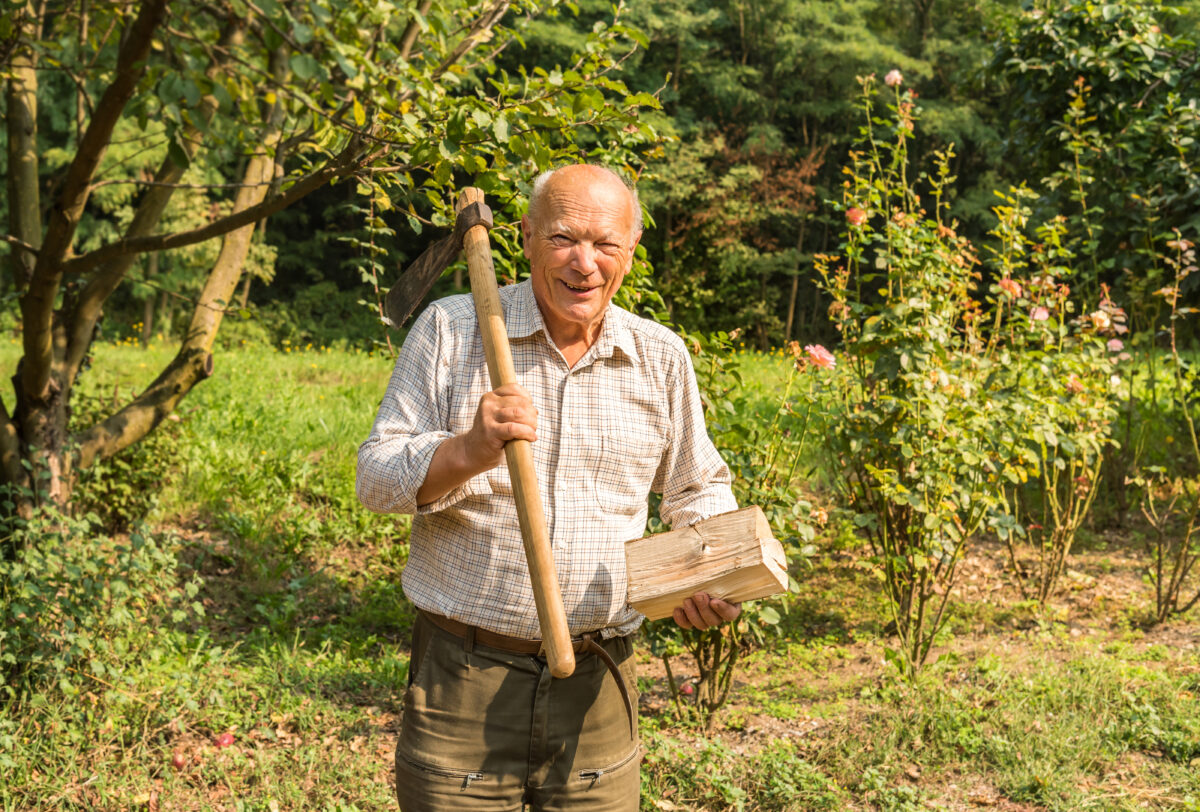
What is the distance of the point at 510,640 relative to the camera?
193 cm

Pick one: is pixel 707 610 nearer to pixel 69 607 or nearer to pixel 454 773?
pixel 454 773

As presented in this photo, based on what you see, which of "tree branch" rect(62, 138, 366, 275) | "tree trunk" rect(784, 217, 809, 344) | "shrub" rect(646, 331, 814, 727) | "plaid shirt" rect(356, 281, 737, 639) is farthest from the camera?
"tree trunk" rect(784, 217, 809, 344)

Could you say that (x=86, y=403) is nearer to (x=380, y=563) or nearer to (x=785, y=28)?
(x=380, y=563)

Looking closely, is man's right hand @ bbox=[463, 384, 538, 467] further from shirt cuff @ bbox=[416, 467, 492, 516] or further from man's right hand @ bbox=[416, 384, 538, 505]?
shirt cuff @ bbox=[416, 467, 492, 516]

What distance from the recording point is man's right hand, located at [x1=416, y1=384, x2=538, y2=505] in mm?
1674

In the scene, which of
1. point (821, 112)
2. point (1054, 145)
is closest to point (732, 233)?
point (821, 112)

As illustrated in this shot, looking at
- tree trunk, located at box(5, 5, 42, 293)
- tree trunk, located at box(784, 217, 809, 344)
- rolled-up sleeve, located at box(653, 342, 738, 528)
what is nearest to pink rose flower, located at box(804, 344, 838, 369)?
rolled-up sleeve, located at box(653, 342, 738, 528)

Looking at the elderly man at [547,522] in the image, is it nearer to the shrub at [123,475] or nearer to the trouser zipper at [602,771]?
the trouser zipper at [602,771]

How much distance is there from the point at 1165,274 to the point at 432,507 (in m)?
6.06

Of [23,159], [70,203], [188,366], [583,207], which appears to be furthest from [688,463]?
[23,159]

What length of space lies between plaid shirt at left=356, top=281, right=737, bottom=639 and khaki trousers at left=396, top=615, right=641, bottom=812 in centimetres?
9

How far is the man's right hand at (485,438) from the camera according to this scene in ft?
5.49

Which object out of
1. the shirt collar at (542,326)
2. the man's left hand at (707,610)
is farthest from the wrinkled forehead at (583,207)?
the man's left hand at (707,610)

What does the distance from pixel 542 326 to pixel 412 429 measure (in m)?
0.33
